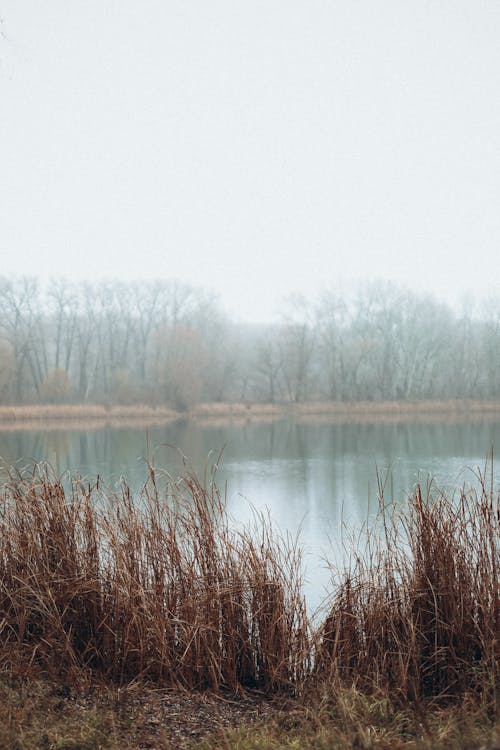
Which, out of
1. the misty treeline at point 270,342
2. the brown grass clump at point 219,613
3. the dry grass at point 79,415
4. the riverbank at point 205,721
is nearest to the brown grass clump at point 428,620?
the brown grass clump at point 219,613

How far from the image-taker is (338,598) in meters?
4.14

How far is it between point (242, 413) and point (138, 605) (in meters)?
40.7

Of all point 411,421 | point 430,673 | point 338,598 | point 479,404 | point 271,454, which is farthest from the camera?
point 479,404

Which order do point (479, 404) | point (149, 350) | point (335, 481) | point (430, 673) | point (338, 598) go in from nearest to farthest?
point (430, 673) → point (338, 598) → point (335, 481) → point (479, 404) → point (149, 350)

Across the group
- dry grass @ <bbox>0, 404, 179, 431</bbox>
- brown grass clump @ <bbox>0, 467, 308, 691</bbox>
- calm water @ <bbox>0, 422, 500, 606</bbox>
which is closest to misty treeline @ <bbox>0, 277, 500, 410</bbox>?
dry grass @ <bbox>0, 404, 179, 431</bbox>

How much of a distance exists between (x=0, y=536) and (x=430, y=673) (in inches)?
113

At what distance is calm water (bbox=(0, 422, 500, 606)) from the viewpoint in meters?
10.8

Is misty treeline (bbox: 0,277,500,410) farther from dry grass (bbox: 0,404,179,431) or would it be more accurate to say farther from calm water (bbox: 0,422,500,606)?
calm water (bbox: 0,422,500,606)

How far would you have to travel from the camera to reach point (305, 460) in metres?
20.9

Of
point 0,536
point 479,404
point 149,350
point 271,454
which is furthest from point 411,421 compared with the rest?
point 0,536

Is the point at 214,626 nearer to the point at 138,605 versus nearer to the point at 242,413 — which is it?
the point at 138,605

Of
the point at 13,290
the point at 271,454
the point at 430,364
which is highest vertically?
the point at 13,290

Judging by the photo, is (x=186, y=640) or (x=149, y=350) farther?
(x=149, y=350)

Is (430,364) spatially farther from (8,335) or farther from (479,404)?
(8,335)
